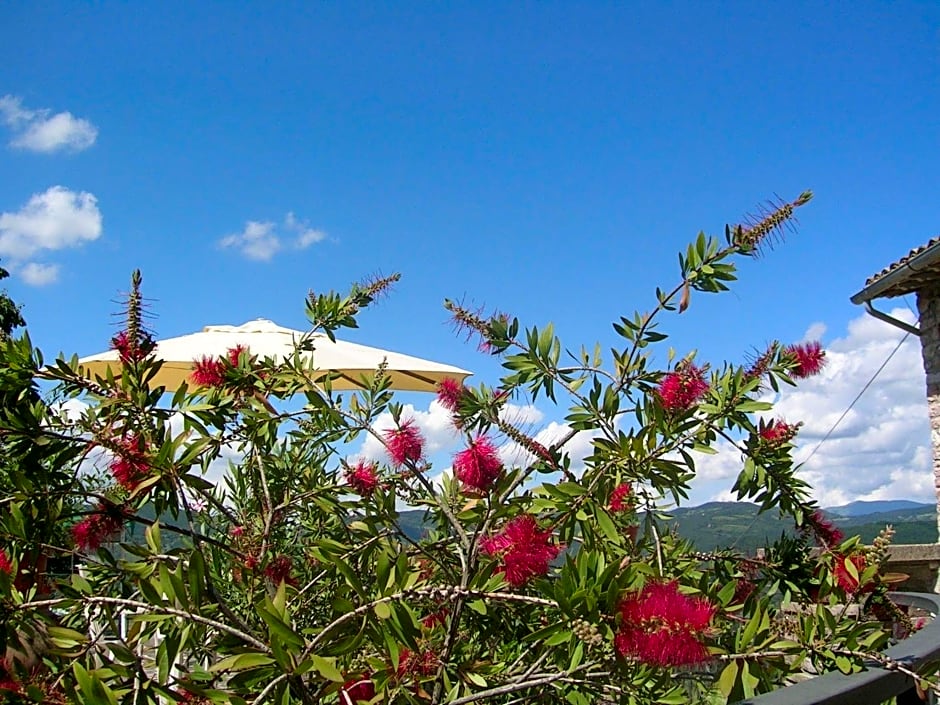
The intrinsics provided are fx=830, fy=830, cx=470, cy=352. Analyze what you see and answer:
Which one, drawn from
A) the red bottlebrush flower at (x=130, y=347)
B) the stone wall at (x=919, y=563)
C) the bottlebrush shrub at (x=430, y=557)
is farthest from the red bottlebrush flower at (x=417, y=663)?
the stone wall at (x=919, y=563)

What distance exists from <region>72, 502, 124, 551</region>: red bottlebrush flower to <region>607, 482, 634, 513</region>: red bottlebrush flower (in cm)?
120

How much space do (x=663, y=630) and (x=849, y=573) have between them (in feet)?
2.17

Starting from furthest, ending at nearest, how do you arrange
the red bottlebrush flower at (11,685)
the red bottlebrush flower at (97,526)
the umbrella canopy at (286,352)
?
the umbrella canopy at (286,352) → the red bottlebrush flower at (97,526) → the red bottlebrush flower at (11,685)

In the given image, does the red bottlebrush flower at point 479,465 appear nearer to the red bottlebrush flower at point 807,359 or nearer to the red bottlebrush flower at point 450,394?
the red bottlebrush flower at point 450,394

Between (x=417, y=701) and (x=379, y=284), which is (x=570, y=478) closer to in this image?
(x=417, y=701)

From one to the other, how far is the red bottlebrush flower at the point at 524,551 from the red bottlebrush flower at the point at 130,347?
3.28ft

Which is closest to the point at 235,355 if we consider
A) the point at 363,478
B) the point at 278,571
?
the point at 363,478

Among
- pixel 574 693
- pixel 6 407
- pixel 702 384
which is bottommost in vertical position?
pixel 574 693

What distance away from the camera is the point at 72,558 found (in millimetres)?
2012

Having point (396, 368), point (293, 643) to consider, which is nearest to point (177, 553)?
point (293, 643)

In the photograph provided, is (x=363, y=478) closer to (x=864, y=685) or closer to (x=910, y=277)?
(x=864, y=685)

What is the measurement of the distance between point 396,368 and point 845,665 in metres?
3.76

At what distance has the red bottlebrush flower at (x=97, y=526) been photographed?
2.00 m

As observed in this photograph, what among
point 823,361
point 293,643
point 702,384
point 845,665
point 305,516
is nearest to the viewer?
point 293,643
